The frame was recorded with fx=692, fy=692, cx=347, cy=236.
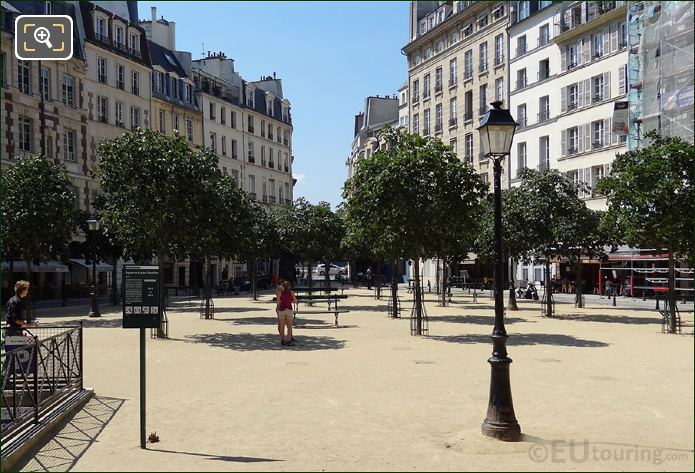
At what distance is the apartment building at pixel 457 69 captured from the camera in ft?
180

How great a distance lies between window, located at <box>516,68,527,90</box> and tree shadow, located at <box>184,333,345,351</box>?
128 ft

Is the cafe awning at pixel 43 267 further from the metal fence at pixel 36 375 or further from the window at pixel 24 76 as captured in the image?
the metal fence at pixel 36 375

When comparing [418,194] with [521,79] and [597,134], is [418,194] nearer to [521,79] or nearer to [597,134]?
[597,134]

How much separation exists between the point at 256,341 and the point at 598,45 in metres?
35.9

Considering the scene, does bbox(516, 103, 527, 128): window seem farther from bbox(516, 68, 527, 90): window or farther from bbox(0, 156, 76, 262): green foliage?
bbox(0, 156, 76, 262): green foliage

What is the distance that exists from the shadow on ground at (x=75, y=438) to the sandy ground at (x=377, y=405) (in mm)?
25

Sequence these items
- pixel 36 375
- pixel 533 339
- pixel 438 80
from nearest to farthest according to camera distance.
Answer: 1. pixel 36 375
2. pixel 533 339
3. pixel 438 80

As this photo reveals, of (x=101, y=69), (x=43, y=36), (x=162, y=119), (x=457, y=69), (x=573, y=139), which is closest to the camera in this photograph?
(x=43, y=36)

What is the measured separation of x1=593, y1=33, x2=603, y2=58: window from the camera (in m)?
44.2

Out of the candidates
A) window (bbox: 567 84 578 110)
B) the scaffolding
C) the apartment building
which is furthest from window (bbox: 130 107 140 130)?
the scaffolding

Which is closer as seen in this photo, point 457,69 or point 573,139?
point 573,139

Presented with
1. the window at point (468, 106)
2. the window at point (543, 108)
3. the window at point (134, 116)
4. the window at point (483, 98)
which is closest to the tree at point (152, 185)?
the window at point (134, 116)

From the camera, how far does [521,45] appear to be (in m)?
52.1

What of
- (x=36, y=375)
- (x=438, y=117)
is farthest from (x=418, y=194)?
(x=438, y=117)
